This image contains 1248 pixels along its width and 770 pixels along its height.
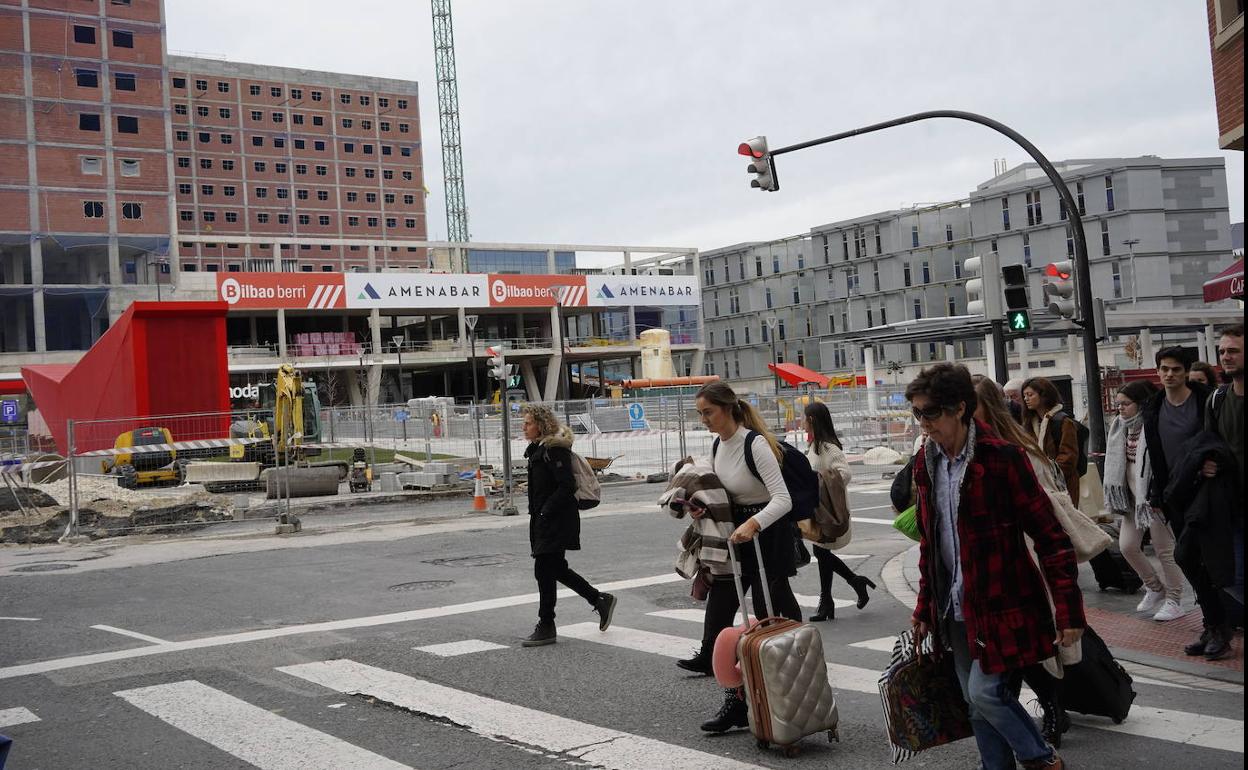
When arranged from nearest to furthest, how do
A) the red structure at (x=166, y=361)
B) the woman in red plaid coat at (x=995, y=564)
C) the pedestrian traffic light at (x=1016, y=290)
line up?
the woman in red plaid coat at (x=995, y=564)
the pedestrian traffic light at (x=1016, y=290)
the red structure at (x=166, y=361)

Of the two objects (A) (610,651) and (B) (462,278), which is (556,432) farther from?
(B) (462,278)

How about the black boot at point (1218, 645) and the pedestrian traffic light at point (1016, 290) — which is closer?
the black boot at point (1218, 645)

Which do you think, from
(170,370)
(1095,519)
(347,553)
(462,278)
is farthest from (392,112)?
(1095,519)

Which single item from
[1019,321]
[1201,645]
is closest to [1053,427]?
[1201,645]

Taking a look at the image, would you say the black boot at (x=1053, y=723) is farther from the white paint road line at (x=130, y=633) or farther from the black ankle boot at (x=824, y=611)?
the white paint road line at (x=130, y=633)

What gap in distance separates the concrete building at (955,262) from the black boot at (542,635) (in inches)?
2136

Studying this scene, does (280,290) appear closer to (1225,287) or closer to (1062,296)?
(1062,296)

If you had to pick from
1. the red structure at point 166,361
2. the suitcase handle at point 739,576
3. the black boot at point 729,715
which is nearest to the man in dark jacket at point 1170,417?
the suitcase handle at point 739,576

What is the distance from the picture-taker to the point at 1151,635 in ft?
25.0

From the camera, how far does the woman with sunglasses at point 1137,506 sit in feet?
25.1

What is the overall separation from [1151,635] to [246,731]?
18.7ft

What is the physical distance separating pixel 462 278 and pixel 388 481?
173 ft

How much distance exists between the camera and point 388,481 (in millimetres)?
25734

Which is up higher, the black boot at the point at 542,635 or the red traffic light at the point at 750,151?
the red traffic light at the point at 750,151
